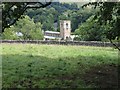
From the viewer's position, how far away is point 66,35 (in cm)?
2072

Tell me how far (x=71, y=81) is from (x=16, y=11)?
1540 millimetres

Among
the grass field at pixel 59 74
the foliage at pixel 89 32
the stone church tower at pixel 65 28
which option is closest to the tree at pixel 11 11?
the grass field at pixel 59 74

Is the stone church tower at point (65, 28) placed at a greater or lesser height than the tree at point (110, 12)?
lesser

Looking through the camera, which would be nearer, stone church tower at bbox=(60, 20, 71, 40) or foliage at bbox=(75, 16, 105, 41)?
foliage at bbox=(75, 16, 105, 41)

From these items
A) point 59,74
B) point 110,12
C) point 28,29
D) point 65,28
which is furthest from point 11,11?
point 28,29

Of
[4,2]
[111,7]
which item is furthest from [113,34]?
[4,2]

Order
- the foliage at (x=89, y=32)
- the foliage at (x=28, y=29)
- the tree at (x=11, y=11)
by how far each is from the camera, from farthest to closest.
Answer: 1. the foliage at (x=28, y=29)
2. the foliage at (x=89, y=32)
3. the tree at (x=11, y=11)

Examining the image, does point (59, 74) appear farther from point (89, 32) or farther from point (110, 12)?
point (89, 32)

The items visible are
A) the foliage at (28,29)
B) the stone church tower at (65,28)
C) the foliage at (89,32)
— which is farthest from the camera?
the foliage at (28,29)

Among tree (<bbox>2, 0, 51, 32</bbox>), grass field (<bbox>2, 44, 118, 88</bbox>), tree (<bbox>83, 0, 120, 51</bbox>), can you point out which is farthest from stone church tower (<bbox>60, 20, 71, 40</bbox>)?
tree (<bbox>2, 0, 51, 32</bbox>)

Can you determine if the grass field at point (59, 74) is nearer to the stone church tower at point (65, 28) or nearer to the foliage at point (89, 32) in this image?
the foliage at point (89, 32)

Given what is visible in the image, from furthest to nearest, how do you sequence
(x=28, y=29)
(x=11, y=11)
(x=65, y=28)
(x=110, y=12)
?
1. (x=28, y=29)
2. (x=65, y=28)
3. (x=110, y=12)
4. (x=11, y=11)

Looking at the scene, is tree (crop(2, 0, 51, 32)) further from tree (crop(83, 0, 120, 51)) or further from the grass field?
tree (crop(83, 0, 120, 51))

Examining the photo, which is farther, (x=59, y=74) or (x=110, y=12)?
(x=59, y=74)
